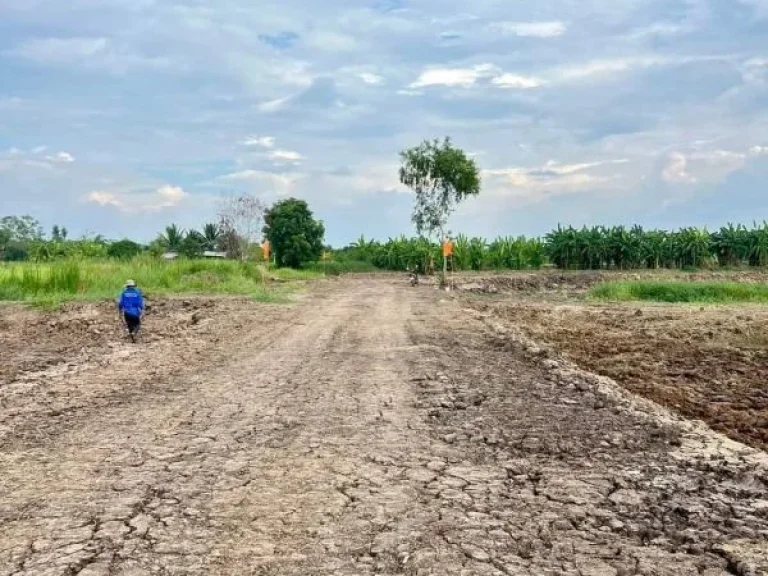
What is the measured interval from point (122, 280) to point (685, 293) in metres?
22.3

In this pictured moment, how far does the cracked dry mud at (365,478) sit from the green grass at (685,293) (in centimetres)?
2144

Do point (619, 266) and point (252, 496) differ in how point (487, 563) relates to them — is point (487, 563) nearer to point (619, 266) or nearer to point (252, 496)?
point (252, 496)

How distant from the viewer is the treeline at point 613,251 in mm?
55531

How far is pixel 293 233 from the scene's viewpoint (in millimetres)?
55750

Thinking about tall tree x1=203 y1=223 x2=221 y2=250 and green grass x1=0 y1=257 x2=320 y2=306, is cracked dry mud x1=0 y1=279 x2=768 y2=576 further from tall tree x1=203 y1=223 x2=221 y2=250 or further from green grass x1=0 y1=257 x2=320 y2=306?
tall tree x1=203 y1=223 x2=221 y2=250

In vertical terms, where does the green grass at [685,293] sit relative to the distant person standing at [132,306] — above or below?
below

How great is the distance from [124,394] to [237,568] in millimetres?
6096

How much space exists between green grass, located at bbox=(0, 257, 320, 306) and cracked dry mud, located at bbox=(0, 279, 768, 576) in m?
17.8

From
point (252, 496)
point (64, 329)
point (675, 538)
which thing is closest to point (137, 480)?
point (252, 496)

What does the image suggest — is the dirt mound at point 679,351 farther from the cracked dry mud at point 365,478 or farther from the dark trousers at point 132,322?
the dark trousers at point 132,322

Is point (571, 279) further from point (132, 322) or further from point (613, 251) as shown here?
point (132, 322)

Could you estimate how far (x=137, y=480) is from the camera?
5.86m

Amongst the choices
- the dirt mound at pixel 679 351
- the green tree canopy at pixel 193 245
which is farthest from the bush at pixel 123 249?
the dirt mound at pixel 679 351

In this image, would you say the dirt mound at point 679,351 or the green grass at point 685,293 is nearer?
the dirt mound at point 679,351
